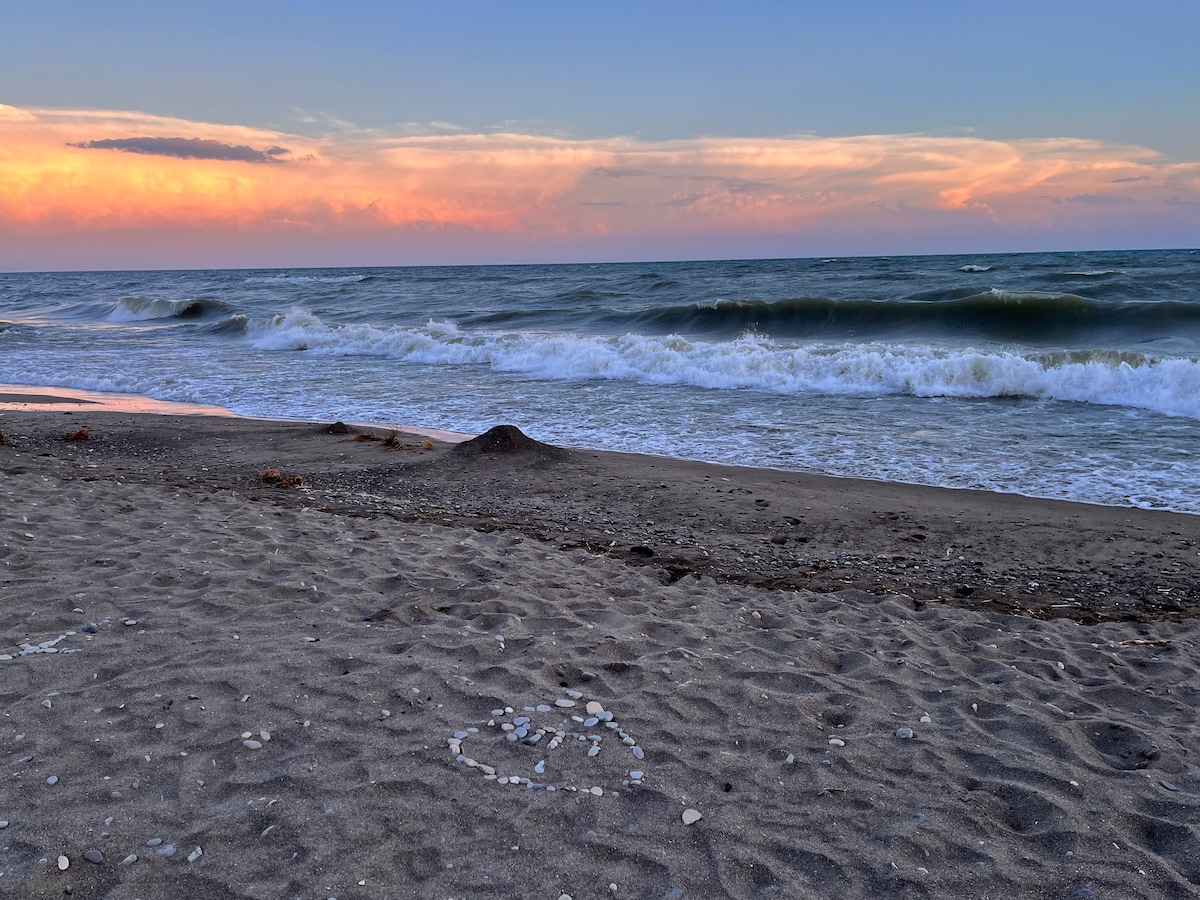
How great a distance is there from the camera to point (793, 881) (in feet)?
7.59

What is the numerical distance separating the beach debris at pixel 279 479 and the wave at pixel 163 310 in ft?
92.4

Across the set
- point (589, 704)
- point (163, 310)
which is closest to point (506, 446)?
point (589, 704)

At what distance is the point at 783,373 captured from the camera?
1409cm

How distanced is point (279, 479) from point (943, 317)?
18858mm

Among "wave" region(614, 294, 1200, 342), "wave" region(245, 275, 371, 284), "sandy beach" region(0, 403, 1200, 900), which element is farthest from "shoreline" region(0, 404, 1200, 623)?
"wave" region(245, 275, 371, 284)

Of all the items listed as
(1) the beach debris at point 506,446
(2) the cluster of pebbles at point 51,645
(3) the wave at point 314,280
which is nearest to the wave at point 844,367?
(1) the beach debris at point 506,446

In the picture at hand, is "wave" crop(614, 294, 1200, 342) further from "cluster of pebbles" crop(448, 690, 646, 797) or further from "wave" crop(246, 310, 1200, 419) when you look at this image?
"cluster of pebbles" crop(448, 690, 646, 797)

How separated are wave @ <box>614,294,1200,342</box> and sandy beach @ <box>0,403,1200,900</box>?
15355mm

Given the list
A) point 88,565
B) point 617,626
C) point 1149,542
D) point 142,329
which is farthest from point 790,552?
point 142,329

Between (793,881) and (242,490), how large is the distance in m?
5.87

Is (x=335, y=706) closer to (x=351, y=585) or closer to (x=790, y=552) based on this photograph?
(x=351, y=585)

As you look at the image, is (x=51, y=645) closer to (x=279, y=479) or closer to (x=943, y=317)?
(x=279, y=479)

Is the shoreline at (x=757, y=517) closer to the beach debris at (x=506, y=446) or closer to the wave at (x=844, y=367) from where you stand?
the beach debris at (x=506, y=446)

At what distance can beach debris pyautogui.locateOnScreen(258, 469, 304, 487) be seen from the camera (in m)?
7.12
